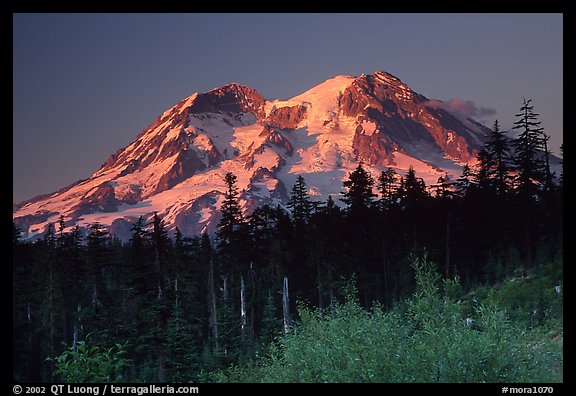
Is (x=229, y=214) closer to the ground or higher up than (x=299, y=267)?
higher up

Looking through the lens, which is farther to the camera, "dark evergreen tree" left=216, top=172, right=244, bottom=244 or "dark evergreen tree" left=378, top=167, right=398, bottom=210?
"dark evergreen tree" left=378, top=167, right=398, bottom=210

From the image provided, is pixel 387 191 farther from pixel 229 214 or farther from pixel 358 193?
pixel 229 214

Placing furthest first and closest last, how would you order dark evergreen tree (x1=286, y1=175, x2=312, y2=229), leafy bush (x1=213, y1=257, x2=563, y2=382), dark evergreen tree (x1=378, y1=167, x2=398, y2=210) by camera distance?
dark evergreen tree (x1=286, y1=175, x2=312, y2=229) → dark evergreen tree (x1=378, y1=167, x2=398, y2=210) → leafy bush (x1=213, y1=257, x2=563, y2=382)

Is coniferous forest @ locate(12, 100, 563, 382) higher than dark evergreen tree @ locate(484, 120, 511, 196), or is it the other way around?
dark evergreen tree @ locate(484, 120, 511, 196)

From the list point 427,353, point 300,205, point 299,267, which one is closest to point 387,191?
point 300,205

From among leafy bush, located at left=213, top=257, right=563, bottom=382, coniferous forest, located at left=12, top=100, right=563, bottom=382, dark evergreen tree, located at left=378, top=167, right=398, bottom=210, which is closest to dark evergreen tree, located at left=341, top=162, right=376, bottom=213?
coniferous forest, located at left=12, top=100, right=563, bottom=382

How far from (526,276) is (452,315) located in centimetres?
2933

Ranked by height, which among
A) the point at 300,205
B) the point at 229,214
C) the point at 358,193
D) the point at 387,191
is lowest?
the point at 229,214

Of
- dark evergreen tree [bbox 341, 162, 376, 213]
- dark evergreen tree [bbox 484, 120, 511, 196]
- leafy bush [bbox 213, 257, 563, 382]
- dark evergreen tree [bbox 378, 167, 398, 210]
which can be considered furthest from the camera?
dark evergreen tree [bbox 378, 167, 398, 210]

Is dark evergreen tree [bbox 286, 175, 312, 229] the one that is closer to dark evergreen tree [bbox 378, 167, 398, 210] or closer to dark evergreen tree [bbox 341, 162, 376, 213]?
dark evergreen tree [bbox 341, 162, 376, 213]

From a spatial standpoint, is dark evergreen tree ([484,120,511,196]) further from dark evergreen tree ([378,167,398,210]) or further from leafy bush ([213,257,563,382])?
leafy bush ([213,257,563,382])

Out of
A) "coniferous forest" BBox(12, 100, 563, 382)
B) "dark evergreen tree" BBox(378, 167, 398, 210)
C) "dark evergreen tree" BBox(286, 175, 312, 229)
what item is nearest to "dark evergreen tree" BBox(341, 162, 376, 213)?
"coniferous forest" BBox(12, 100, 563, 382)

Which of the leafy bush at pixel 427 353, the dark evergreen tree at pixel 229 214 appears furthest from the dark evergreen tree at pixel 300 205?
the leafy bush at pixel 427 353
